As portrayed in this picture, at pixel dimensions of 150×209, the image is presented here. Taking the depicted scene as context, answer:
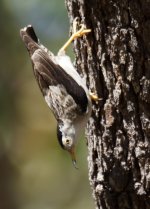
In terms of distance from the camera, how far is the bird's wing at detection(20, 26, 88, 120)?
658cm

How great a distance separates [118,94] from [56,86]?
116 centimetres

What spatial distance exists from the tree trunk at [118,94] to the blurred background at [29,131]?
5902 millimetres

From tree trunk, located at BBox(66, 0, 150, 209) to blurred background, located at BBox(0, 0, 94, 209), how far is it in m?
5.90

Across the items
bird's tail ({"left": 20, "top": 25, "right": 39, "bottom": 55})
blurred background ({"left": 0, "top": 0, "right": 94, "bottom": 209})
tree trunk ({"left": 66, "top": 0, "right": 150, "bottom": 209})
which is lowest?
tree trunk ({"left": 66, "top": 0, "right": 150, "bottom": 209})

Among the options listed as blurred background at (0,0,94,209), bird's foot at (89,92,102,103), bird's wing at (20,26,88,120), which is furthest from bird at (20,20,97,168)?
blurred background at (0,0,94,209)

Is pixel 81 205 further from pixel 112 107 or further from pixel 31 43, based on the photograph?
pixel 112 107

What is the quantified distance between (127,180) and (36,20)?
6.90 meters

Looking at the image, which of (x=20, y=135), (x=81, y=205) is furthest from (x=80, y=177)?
(x=20, y=135)

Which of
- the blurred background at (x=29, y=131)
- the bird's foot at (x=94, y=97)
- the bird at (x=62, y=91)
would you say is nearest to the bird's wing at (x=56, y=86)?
the bird at (x=62, y=91)

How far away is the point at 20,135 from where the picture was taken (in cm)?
1289

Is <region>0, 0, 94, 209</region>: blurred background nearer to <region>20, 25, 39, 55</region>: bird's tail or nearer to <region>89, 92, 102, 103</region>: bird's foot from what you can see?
<region>20, 25, 39, 55</region>: bird's tail

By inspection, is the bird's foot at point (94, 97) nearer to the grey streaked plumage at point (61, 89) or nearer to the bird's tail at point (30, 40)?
the grey streaked plumage at point (61, 89)

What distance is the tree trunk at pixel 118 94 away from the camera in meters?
5.46

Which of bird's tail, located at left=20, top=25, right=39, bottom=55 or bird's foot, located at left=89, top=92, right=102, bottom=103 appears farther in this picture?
bird's tail, located at left=20, top=25, right=39, bottom=55
